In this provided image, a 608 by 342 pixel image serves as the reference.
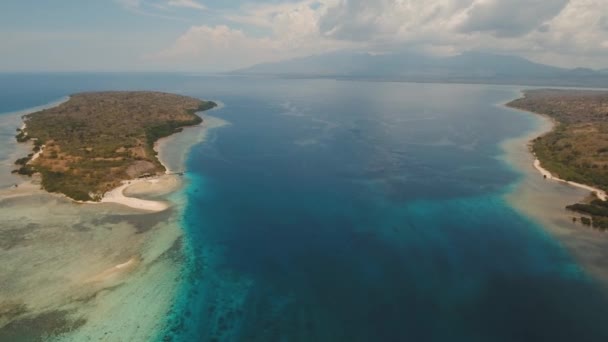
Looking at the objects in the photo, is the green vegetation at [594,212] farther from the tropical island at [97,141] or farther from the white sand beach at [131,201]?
the tropical island at [97,141]

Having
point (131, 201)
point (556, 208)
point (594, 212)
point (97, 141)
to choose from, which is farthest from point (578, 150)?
point (97, 141)

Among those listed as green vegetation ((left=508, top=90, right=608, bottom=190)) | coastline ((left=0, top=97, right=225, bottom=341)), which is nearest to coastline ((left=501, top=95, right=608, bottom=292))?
green vegetation ((left=508, top=90, right=608, bottom=190))

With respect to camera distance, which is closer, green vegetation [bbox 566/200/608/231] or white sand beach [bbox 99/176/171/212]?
green vegetation [bbox 566/200/608/231]

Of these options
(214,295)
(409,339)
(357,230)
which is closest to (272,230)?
(357,230)

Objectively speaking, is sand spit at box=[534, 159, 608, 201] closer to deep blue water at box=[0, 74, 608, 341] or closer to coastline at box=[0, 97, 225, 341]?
deep blue water at box=[0, 74, 608, 341]

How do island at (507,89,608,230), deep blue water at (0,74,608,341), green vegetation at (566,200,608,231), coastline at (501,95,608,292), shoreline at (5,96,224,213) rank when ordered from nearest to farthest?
deep blue water at (0,74,608,341)
coastline at (501,95,608,292)
green vegetation at (566,200,608,231)
island at (507,89,608,230)
shoreline at (5,96,224,213)

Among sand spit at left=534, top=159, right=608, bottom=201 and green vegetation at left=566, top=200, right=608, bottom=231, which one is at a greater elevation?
sand spit at left=534, top=159, right=608, bottom=201

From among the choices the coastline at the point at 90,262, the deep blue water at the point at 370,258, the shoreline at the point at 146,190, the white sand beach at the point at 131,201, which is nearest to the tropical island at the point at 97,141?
the shoreline at the point at 146,190
